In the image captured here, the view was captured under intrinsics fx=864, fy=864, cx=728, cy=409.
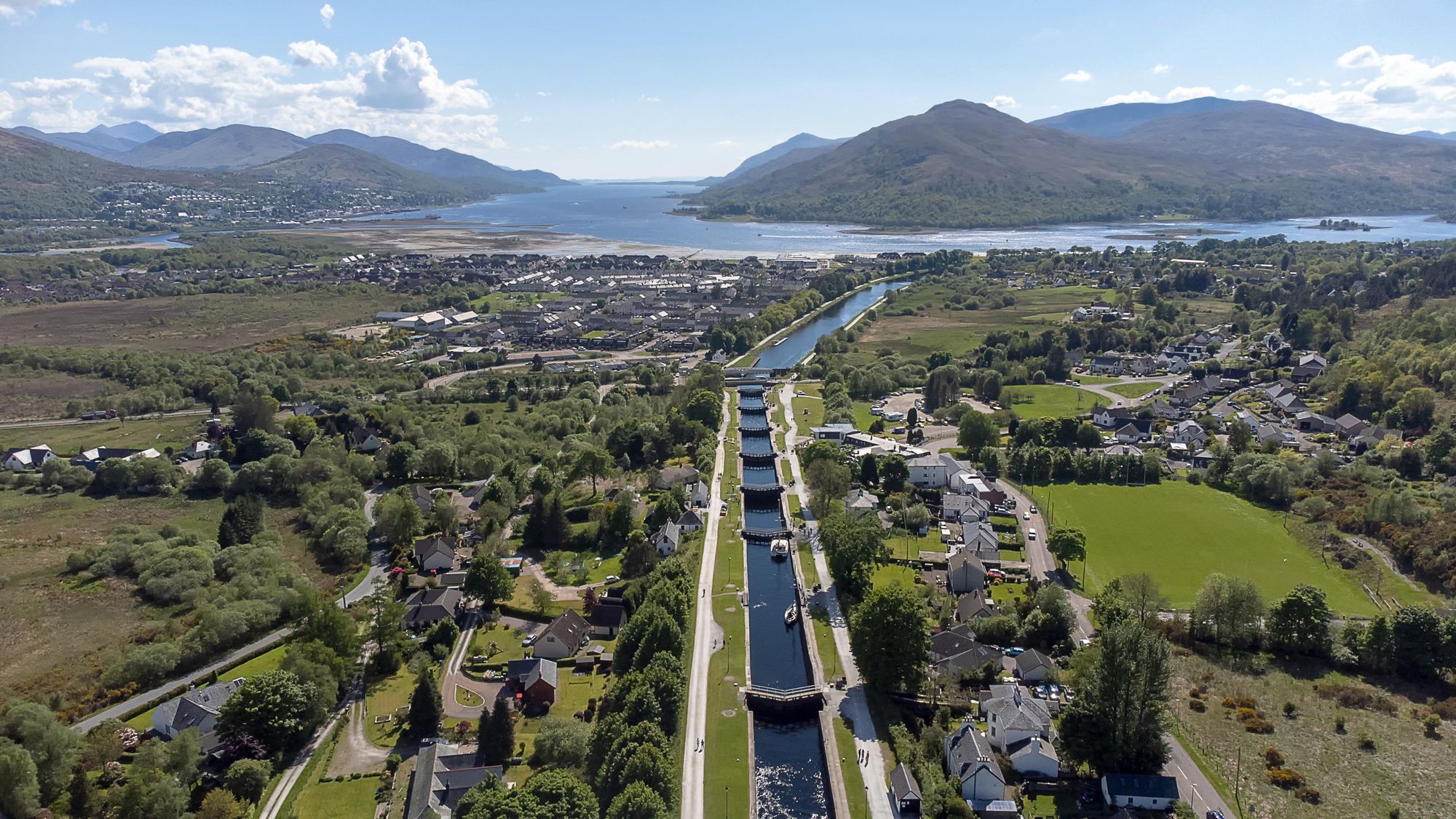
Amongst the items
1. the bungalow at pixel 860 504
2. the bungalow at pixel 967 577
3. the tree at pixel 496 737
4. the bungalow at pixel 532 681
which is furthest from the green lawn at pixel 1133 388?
the tree at pixel 496 737

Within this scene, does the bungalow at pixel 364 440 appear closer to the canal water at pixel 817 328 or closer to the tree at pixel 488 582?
the tree at pixel 488 582

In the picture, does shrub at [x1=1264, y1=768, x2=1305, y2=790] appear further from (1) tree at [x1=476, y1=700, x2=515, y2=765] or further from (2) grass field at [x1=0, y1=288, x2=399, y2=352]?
(2) grass field at [x1=0, y1=288, x2=399, y2=352]

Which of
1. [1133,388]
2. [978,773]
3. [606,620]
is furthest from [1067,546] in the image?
[1133,388]

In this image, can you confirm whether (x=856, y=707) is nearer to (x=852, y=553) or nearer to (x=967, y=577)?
(x=852, y=553)

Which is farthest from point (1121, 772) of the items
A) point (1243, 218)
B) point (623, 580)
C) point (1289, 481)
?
point (1243, 218)

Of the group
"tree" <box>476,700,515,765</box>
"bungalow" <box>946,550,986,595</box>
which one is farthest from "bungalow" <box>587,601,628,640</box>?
"bungalow" <box>946,550,986,595</box>

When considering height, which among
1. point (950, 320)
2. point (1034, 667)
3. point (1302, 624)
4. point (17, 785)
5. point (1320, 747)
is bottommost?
point (17, 785)

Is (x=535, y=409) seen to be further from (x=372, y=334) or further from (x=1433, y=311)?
(x=1433, y=311)

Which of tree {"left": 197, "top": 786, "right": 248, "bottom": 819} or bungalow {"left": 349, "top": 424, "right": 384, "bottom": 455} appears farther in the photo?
bungalow {"left": 349, "top": 424, "right": 384, "bottom": 455}
